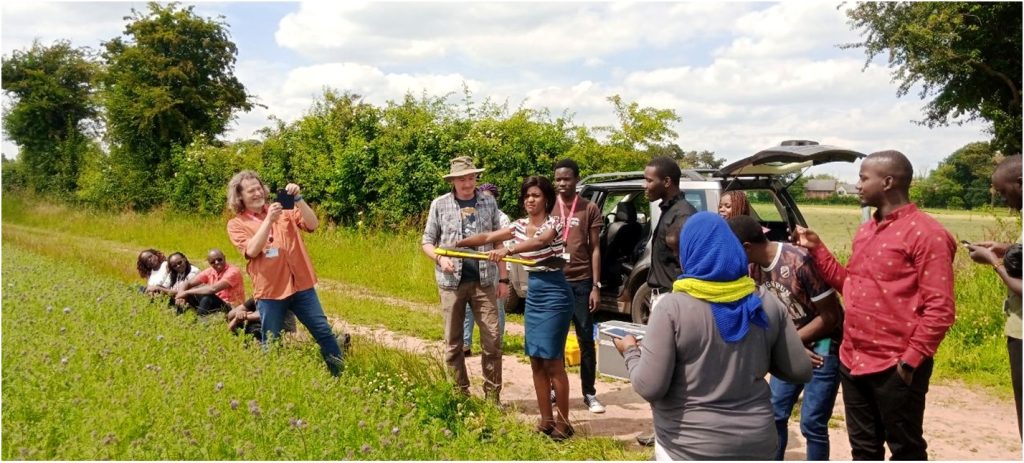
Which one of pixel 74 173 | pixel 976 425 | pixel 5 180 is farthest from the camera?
pixel 5 180

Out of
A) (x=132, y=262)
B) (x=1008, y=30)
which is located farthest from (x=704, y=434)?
(x=1008, y=30)

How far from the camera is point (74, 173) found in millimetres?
36125

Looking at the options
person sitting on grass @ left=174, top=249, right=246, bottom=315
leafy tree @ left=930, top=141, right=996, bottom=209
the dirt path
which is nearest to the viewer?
the dirt path

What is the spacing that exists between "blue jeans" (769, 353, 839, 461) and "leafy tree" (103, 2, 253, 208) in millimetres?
26336

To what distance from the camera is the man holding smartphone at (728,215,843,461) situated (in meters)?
3.74

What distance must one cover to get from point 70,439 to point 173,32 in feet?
97.5

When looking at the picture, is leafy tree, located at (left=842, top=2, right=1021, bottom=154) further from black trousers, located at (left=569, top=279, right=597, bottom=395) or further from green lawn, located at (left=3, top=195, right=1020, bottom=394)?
black trousers, located at (left=569, top=279, right=597, bottom=395)

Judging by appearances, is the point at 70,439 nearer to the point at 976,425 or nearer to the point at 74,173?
the point at 976,425

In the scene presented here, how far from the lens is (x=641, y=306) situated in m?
7.84

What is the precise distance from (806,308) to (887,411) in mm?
595

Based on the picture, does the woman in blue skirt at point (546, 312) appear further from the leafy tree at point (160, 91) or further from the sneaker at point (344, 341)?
the leafy tree at point (160, 91)

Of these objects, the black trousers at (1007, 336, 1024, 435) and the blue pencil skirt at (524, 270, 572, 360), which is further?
the blue pencil skirt at (524, 270, 572, 360)

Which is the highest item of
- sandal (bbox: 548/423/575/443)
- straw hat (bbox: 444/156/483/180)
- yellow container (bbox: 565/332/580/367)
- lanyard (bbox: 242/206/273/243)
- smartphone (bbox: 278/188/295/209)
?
straw hat (bbox: 444/156/483/180)

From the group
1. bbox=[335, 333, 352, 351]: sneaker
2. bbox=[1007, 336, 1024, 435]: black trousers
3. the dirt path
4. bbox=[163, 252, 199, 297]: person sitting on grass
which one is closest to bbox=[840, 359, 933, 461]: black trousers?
bbox=[1007, 336, 1024, 435]: black trousers
